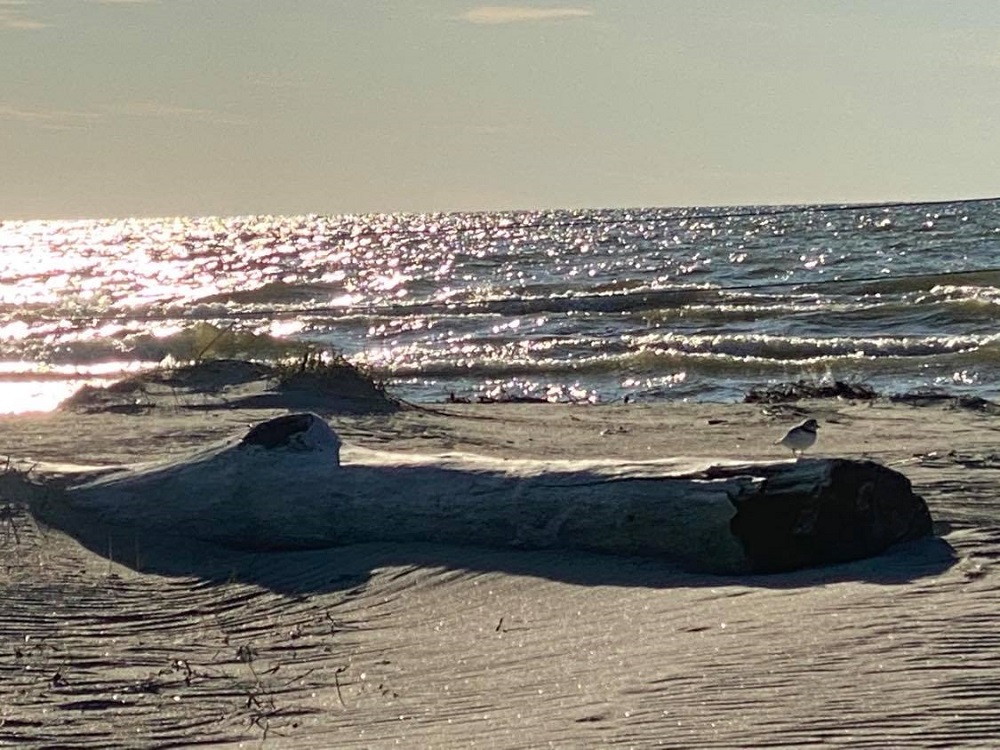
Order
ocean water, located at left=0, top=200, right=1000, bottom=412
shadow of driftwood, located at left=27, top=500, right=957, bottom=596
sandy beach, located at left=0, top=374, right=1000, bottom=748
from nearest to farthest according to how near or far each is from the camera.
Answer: sandy beach, located at left=0, top=374, right=1000, bottom=748
shadow of driftwood, located at left=27, top=500, right=957, bottom=596
ocean water, located at left=0, top=200, right=1000, bottom=412

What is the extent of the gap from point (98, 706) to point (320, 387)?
26.8 ft

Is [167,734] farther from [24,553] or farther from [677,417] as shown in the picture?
[677,417]

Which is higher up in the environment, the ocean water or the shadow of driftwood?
the ocean water

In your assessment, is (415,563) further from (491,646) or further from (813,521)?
(813,521)

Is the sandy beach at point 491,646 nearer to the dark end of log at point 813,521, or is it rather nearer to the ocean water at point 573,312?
the dark end of log at point 813,521

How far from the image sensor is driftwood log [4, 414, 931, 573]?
6.19 meters

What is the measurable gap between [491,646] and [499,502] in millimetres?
1411

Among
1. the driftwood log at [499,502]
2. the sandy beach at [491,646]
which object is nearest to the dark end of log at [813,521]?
the driftwood log at [499,502]

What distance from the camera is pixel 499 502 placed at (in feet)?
22.1

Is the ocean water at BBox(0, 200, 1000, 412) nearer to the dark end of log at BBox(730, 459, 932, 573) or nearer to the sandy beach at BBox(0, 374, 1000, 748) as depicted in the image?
the sandy beach at BBox(0, 374, 1000, 748)

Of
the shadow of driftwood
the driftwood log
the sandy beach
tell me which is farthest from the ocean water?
the sandy beach

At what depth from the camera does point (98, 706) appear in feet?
16.2

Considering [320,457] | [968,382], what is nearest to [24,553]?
[320,457]

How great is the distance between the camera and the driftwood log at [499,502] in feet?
20.3
